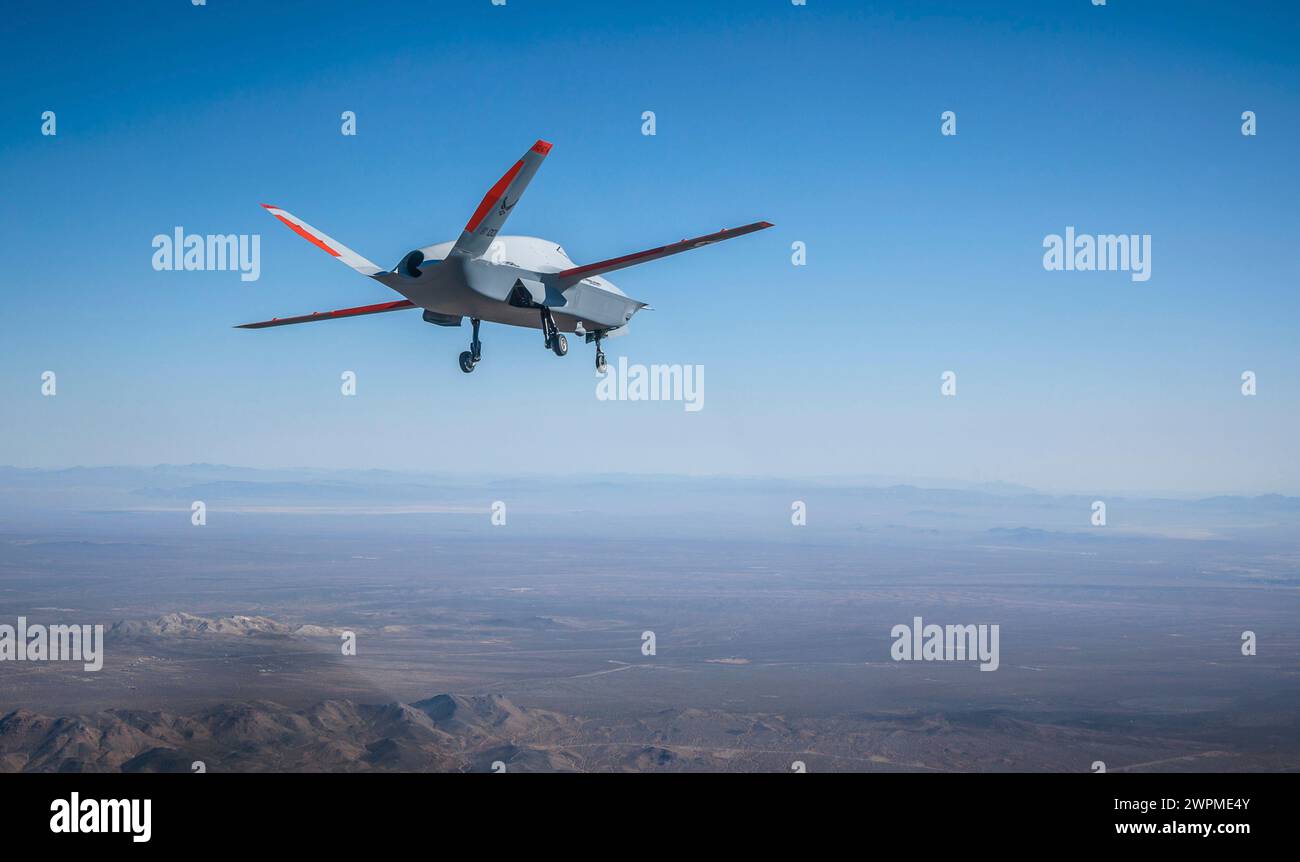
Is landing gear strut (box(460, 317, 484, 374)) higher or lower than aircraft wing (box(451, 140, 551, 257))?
lower

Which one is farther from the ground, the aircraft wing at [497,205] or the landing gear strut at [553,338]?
the aircraft wing at [497,205]

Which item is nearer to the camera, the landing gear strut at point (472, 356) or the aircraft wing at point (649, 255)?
the aircraft wing at point (649, 255)
